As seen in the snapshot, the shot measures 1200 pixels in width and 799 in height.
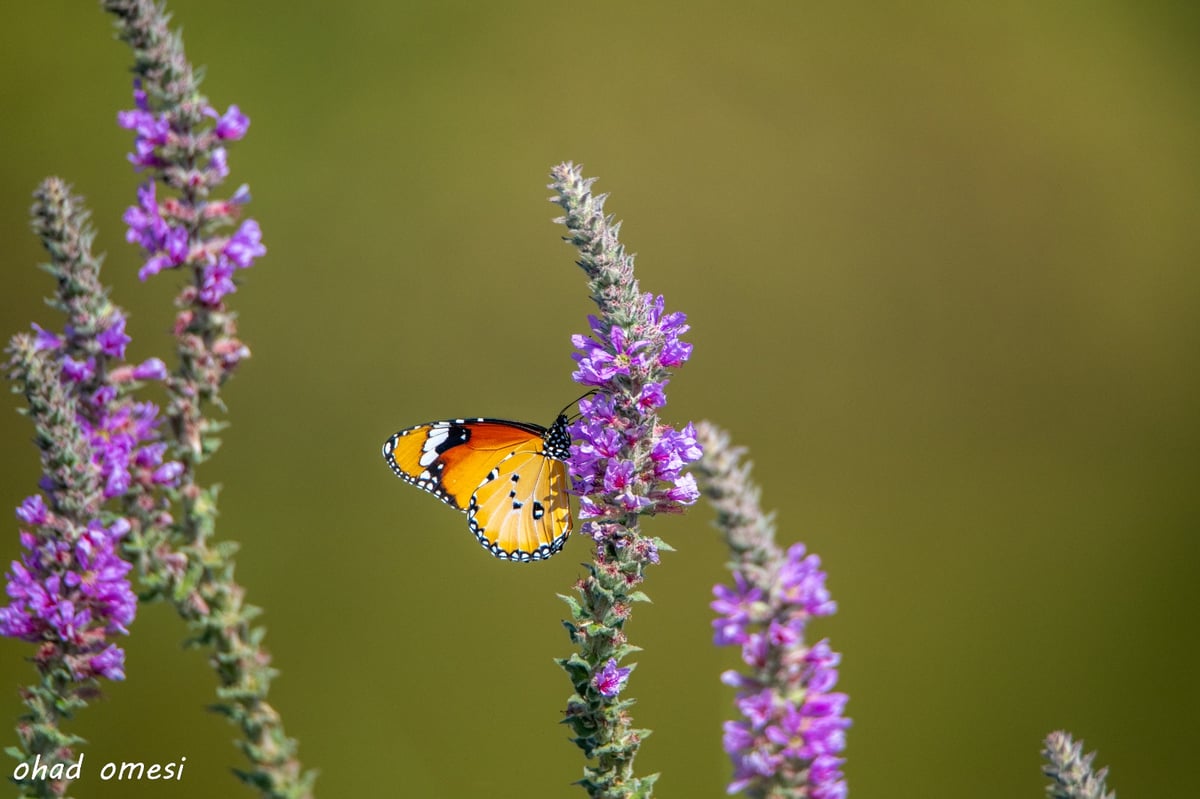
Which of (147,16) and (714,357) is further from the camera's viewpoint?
(714,357)

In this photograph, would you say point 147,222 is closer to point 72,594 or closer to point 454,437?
point 72,594

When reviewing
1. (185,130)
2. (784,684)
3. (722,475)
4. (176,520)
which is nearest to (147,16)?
(185,130)

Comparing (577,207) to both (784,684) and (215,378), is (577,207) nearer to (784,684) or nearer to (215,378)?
(215,378)

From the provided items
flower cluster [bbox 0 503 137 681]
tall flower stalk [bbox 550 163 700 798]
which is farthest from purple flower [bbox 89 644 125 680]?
tall flower stalk [bbox 550 163 700 798]

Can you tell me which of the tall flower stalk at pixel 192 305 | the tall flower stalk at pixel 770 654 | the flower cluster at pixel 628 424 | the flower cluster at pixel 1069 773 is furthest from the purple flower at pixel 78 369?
the flower cluster at pixel 1069 773

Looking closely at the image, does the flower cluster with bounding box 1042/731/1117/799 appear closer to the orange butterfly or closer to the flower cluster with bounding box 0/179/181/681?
the flower cluster with bounding box 0/179/181/681

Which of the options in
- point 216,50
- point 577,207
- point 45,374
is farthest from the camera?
point 216,50

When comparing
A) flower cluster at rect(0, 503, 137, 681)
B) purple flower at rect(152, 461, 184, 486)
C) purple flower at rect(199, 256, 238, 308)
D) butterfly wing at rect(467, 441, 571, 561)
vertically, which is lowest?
flower cluster at rect(0, 503, 137, 681)

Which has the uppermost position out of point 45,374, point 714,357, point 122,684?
point 714,357
